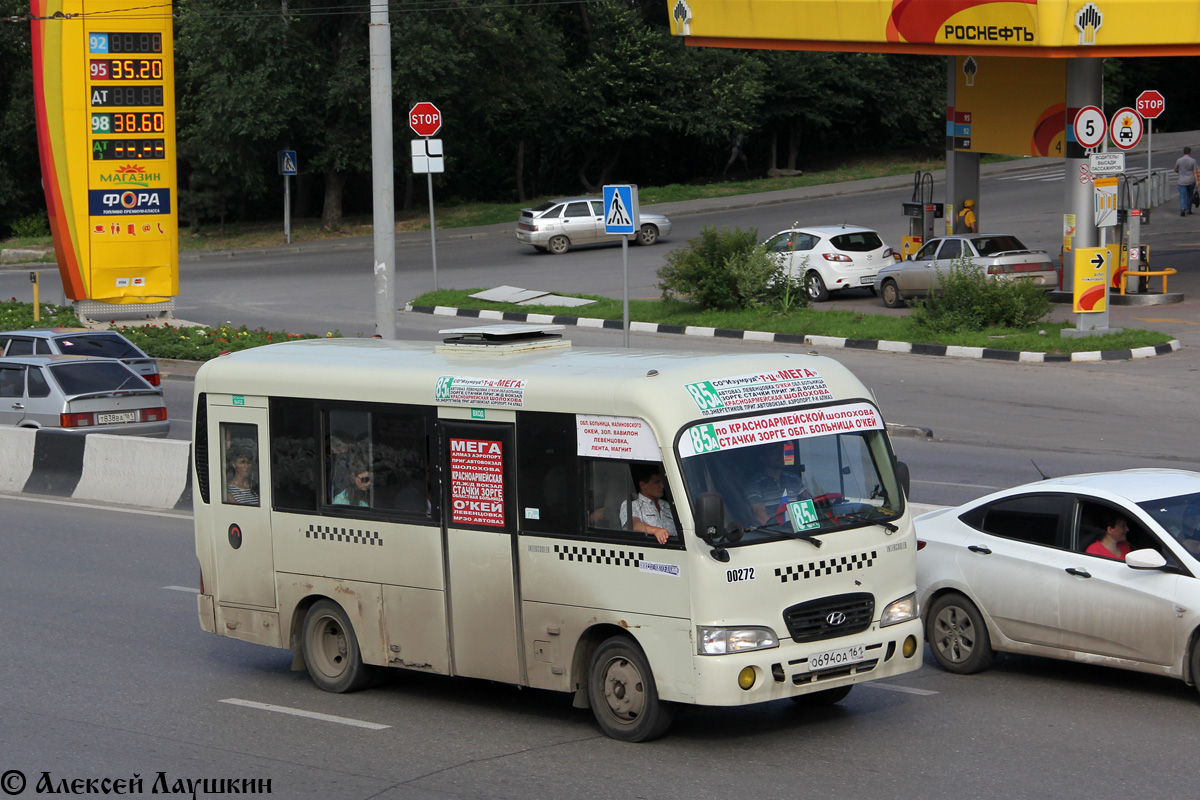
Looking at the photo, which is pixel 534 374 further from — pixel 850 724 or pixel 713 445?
pixel 850 724

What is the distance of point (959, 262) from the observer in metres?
25.6

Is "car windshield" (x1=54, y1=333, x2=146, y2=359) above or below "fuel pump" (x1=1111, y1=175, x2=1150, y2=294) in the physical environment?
below

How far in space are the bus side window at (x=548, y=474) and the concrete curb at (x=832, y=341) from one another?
1669cm

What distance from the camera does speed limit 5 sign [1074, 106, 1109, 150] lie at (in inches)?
896

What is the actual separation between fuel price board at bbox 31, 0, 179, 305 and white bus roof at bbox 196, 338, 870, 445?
21.3 m

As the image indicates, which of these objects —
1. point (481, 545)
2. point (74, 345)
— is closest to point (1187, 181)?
point (74, 345)

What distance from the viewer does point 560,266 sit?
3778 centimetres

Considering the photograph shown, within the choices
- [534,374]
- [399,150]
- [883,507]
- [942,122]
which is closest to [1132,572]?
[883,507]

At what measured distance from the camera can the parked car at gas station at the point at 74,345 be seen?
20.3m

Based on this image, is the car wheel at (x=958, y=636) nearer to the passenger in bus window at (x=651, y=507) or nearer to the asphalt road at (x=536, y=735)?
the asphalt road at (x=536, y=735)

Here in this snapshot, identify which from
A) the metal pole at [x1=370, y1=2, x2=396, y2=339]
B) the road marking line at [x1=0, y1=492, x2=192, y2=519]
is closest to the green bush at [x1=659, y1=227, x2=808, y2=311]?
the metal pole at [x1=370, y1=2, x2=396, y2=339]

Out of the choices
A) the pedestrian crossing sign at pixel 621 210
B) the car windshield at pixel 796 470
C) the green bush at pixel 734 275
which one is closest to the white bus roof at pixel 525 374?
the car windshield at pixel 796 470

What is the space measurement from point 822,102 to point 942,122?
6336 mm

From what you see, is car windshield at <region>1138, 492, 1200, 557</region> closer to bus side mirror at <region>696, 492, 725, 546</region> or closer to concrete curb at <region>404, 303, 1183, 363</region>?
bus side mirror at <region>696, 492, 725, 546</region>
